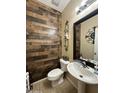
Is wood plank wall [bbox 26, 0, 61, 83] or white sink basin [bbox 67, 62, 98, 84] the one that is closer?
white sink basin [bbox 67, 62, 98, 84]

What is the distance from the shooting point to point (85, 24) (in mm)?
2018

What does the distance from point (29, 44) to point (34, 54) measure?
336 millimetres

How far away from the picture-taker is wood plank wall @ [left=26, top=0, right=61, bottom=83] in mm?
2559

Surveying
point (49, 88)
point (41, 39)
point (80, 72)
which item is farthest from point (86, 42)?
point (49, 88)

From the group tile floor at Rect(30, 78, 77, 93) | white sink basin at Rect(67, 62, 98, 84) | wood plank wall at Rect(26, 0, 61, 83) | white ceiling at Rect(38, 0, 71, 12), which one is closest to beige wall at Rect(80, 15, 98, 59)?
white sink basin at Rect(67, 62, 98, 84)

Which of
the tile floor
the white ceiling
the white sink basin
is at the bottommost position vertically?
the tile floor

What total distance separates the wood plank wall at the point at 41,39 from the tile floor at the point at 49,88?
18 cm

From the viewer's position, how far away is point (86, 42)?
203 cm

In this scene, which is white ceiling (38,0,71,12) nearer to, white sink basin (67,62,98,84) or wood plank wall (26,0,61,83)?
wood plank wall (26,0,61,83)

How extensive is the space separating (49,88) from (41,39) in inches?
56.8

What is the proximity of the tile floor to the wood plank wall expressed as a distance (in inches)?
7.2

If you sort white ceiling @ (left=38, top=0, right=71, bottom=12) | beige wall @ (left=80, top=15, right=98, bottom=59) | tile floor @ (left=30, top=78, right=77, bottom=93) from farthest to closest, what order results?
white ceiling @ (left=38, top=0, right=71, bottom=12), tile floor @ (left=30, top=78, right=77, bottom=93), beige wall @ (left=80, top=15, right=98, bottom=59)
